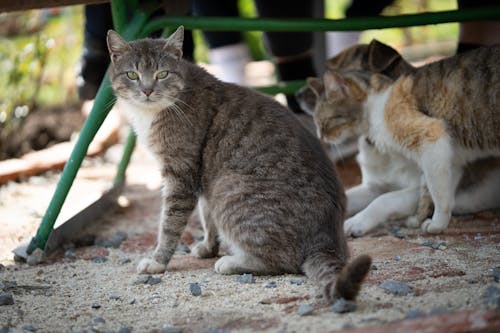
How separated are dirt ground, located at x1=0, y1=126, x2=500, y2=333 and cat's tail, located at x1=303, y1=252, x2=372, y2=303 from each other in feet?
0.17

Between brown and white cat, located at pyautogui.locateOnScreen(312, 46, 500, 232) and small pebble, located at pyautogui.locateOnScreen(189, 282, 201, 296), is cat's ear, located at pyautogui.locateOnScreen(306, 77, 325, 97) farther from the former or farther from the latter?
small pebble, located at pyautogui.locateOnScreen(189, 282, 201, 296)

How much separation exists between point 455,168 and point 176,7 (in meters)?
1.70

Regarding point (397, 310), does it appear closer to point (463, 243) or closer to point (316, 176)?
point (316, 176)

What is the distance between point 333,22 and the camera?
3152mm

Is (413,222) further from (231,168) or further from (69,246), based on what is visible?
(69,246)

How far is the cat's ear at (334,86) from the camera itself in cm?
355

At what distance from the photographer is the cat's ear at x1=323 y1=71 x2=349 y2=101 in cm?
355

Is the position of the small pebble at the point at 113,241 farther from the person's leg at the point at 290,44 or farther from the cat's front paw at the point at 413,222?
the person's leg at the point at 290,44

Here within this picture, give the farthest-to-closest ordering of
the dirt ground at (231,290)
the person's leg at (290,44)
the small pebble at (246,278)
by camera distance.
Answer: the person's leg at (290,44) → the small pebble at (246,278) → the dirt ground at (231,290)

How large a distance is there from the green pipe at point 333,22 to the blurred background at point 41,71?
6.40 ft

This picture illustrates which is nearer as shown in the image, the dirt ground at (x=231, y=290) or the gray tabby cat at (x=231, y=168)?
the dirt ground at (x=231, y=290)

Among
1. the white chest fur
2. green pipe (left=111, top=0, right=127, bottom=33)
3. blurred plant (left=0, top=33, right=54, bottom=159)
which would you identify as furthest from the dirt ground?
blurred plant (left=0, top=33, right=54, bottom=159)

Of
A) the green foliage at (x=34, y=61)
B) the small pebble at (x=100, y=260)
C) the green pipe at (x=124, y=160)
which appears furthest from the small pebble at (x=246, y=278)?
the green foliage at (x=34, y=61)

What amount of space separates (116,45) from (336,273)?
1490 millimetres
